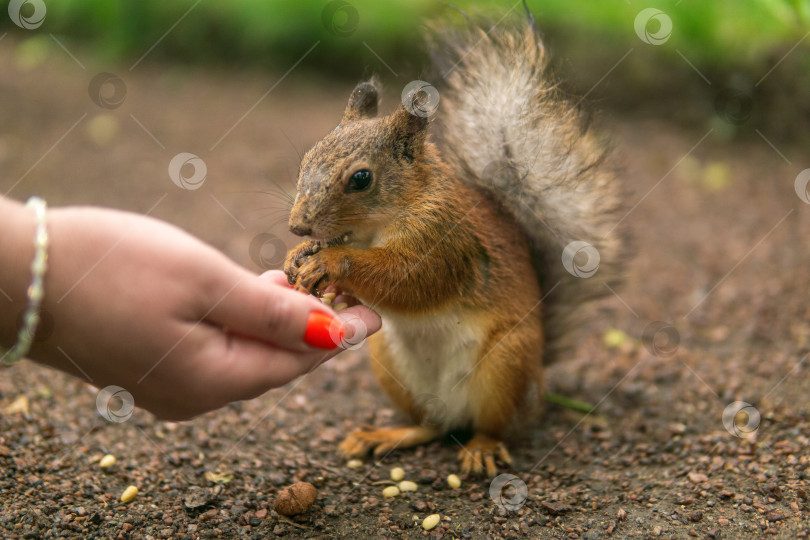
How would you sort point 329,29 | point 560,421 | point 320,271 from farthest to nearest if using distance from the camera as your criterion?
point 329,29 → point 560,421 → point 320,271

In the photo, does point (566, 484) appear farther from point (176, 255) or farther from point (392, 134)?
point (176, 255)

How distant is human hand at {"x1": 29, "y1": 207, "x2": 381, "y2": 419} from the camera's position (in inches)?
62.1

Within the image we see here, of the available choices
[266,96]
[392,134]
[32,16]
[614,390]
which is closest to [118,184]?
[266,96]

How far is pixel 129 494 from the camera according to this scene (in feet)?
7.54

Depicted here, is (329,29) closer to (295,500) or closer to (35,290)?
(295,500)

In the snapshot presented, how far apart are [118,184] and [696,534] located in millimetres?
4573

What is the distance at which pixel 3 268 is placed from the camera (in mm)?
1543

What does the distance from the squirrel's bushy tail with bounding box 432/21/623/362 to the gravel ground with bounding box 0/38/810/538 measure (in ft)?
1.39

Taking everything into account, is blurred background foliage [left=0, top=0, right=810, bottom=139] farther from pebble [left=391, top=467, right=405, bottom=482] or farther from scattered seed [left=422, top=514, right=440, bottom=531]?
scattered seed [left=422, top=514, right=440, bottom=531]

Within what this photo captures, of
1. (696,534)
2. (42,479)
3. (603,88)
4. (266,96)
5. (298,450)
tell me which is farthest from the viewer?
(266,96)

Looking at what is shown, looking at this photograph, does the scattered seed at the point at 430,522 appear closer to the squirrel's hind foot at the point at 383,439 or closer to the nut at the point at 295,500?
the nut at the point at 295,500

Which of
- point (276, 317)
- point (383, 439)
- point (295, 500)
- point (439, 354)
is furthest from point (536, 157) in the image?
point (295, 500)

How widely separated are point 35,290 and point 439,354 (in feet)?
4.90

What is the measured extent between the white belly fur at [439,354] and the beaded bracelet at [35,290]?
118cm
